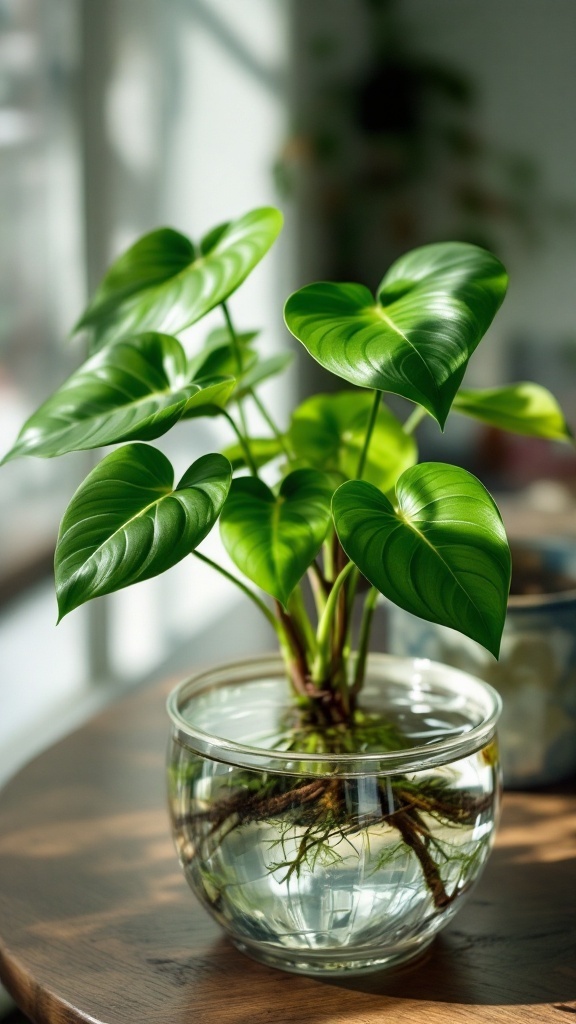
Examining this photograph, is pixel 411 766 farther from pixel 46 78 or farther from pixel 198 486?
pixel 46 78

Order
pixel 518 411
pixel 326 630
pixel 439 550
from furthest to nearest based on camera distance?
pixel 518 411 < pixel 326 630 < pixel 439 550

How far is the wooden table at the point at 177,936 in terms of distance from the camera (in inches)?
21.0

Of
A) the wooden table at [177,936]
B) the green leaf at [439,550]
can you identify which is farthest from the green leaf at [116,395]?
the wooden table at [177,936]

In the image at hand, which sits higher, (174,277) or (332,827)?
(174,277)

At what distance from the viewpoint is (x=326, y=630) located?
578 millimetres

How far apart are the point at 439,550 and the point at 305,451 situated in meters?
0.22

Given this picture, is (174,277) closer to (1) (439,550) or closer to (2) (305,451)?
(2) (305,451)

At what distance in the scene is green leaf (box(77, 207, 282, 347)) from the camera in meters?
0.57

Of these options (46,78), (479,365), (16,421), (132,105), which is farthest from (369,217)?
(16,421)

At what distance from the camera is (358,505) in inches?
19.0

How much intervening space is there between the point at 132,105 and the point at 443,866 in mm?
1828

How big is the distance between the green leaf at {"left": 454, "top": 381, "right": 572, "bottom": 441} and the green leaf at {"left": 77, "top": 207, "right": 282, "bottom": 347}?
0.18 m

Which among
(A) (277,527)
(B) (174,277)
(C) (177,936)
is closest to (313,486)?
(A) (277,527)

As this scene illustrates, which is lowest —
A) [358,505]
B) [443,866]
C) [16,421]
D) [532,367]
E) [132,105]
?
[532,367]
